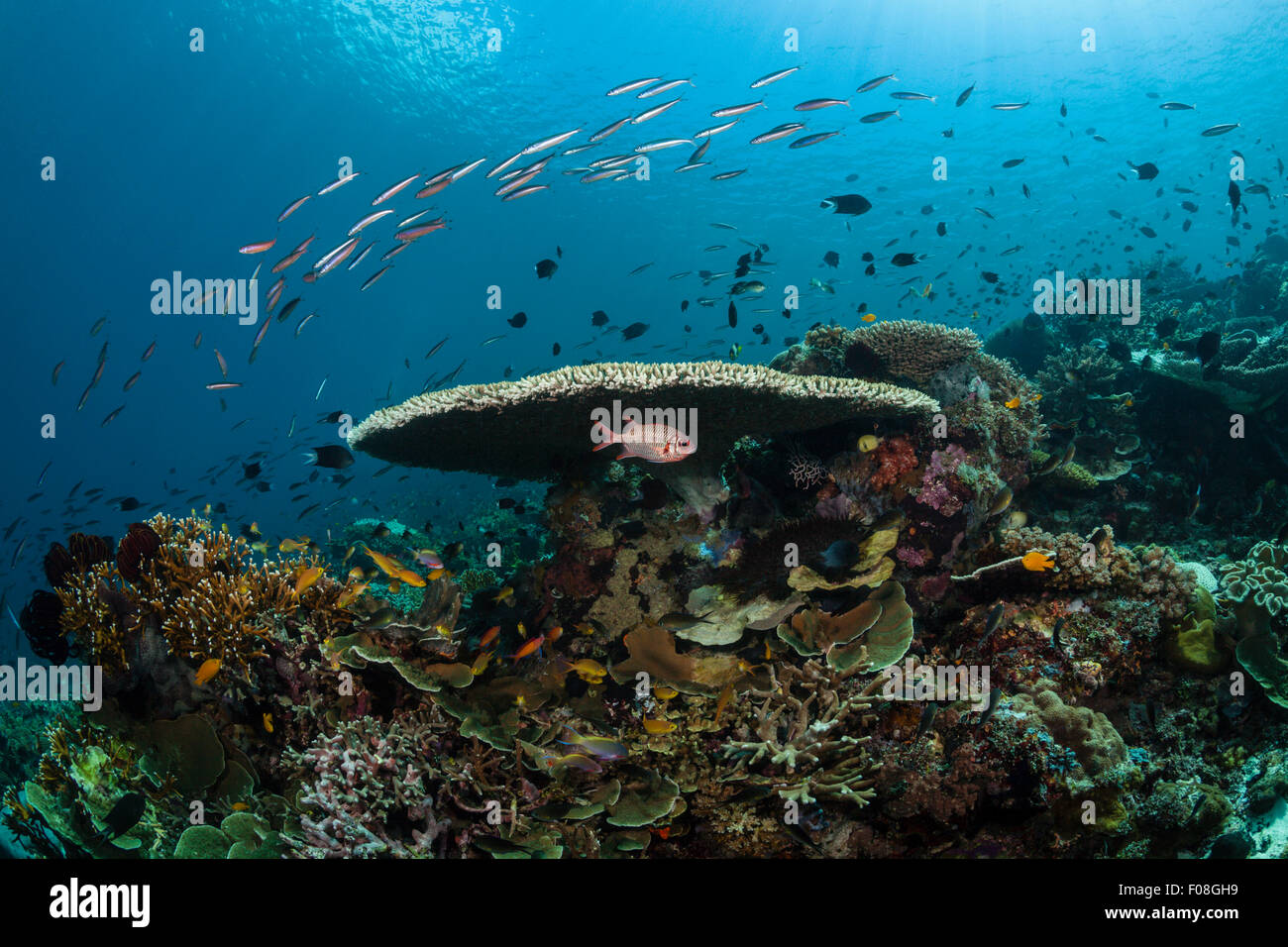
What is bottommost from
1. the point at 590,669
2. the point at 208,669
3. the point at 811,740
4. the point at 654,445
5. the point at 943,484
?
the point at 811,740

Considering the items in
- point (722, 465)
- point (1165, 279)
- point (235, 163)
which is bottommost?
point (722, 465)

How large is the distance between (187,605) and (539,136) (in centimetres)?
6072

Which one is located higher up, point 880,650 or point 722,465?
point 722,465

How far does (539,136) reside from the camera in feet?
179

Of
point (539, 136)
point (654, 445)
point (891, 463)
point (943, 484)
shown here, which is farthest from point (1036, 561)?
point (539, 136)

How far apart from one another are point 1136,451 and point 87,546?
1266cm

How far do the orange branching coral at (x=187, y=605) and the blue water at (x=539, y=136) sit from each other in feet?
54.9

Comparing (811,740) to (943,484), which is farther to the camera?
(943,484)

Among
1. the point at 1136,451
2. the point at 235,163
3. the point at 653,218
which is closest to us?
the point at 1136,451

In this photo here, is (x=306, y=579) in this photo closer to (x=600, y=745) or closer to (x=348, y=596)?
(x=348, y=596)

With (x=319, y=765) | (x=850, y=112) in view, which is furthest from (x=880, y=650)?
(x=850, y=112)
